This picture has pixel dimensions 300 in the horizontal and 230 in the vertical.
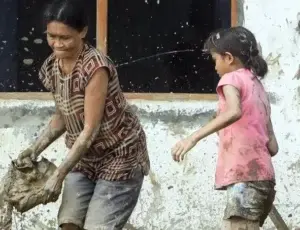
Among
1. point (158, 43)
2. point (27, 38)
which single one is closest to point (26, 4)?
point (27, 38)

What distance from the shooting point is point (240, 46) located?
482cm

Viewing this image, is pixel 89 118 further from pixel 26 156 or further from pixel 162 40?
pixel 162 40

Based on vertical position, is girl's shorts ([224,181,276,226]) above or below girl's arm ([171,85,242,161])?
below

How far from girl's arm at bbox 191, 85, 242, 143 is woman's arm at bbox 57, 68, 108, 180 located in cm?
46

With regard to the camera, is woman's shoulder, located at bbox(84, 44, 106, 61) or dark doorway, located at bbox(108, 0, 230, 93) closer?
woman's shoulder, located at bbox(84, 44, 106, 61)

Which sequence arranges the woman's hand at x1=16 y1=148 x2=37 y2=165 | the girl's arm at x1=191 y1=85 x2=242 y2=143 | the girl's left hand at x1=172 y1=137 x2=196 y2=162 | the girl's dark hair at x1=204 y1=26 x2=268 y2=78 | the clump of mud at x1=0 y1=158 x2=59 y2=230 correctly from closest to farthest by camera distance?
1. the girl's left hand at x1=172 y1=137 x2=196 y2=162
2. the girl's arm at x1=191 y1=85 x2=242 y2=143
3. the clump of mud at x1=0 y1=158 x2=59 y2=230
4. the woman's hand at x1=16 y1=148 x2=37 y2=165
5. the girl's dark hair at x1=204 y1=26 x2=268 y2=78

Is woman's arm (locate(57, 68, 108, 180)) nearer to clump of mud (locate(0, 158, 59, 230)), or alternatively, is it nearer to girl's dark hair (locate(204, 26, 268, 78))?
clump of mud (locate(0, 158, 59, 230))

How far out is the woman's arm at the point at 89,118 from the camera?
438 centimetres

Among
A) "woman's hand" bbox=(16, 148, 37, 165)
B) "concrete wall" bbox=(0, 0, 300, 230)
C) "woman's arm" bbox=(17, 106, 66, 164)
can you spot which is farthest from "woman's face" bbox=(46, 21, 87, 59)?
"concrete wall" bbox=(0, 0, 300, 230)

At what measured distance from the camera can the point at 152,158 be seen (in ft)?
21.2

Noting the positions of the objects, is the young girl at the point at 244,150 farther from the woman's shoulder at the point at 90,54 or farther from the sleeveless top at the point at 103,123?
the woman's shoulder at the point at 90,54

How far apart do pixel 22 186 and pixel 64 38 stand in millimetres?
755

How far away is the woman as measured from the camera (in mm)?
4402

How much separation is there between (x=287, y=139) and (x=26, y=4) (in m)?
2.01
